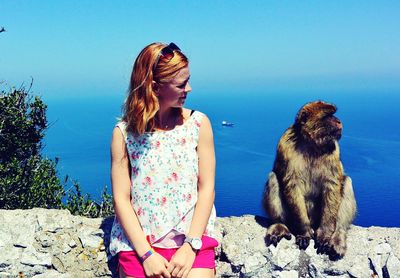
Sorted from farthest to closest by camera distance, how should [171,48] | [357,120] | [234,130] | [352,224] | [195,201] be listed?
[357,120]
[234,130]
[352,224]
[195,201]
[171,48]

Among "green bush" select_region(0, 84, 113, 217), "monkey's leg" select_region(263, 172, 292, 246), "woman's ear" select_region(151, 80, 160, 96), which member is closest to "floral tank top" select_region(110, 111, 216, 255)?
"woman's ear" select_region(151, 80, 160, 96)

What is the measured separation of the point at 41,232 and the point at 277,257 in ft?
4.70

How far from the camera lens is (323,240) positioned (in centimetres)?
275

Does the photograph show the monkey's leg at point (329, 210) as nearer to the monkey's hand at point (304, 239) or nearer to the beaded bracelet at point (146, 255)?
the monkey's hand at point (304, 239)

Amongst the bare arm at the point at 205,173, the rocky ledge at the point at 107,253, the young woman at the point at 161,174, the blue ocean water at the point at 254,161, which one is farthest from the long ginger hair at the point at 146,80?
the blue ocean water at the point at 254,161

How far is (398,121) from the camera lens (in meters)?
98.4

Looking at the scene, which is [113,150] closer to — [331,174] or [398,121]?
[331,174]

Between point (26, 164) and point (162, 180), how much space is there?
3.79 metres

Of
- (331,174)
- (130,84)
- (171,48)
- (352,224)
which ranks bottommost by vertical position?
(352,224)

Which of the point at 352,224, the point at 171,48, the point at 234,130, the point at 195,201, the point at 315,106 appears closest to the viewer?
the point at 171,48

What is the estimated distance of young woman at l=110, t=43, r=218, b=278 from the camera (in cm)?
227

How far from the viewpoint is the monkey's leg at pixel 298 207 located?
9.60ft

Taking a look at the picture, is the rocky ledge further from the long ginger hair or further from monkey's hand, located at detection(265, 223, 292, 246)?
the long ginger hair

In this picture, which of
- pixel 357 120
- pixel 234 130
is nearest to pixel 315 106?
pixel 234 130
